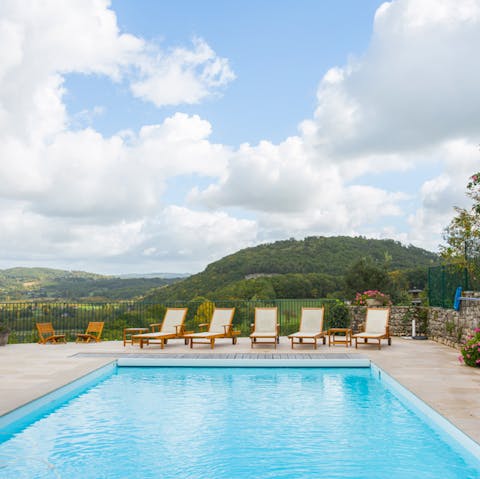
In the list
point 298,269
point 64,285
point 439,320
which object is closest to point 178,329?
point 439,320

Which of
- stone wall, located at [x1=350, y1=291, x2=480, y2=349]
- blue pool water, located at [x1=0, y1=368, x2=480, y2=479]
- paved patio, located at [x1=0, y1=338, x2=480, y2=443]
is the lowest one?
blue pool water, located at [x1=0, y1=368, x2=480, y2=479]

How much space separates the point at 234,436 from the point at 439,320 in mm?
8480

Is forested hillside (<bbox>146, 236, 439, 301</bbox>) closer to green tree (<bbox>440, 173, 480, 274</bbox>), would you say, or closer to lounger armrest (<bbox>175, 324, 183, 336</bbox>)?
lounger armrest (<bbox>175, 324, 183, 336</bbox>)

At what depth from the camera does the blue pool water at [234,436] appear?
4.80 meters

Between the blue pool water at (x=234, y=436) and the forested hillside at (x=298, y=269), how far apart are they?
48.4 feet

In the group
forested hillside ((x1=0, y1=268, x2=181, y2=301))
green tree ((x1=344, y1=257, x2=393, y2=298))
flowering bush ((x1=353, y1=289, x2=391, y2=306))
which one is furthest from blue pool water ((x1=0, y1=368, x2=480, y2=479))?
forested hillside ((x1=0, y1=268, x2=181, y2=301))

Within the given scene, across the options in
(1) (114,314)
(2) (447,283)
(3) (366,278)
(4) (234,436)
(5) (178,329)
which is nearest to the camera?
(4) (234,436)

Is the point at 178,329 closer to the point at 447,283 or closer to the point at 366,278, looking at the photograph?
the point at 447,283

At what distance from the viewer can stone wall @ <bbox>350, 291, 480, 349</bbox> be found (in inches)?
421

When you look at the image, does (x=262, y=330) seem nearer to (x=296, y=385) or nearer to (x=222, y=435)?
(x=296, y=385)

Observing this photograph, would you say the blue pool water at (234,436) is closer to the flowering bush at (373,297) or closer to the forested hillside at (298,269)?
the flowering bush at (373,297)

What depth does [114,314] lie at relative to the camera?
50.2 ft

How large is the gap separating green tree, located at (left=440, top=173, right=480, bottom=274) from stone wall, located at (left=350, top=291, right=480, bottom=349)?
37.1 inches

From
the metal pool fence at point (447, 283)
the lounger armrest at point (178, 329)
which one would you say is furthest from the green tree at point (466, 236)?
the lounger armrest at point (178, 329)
